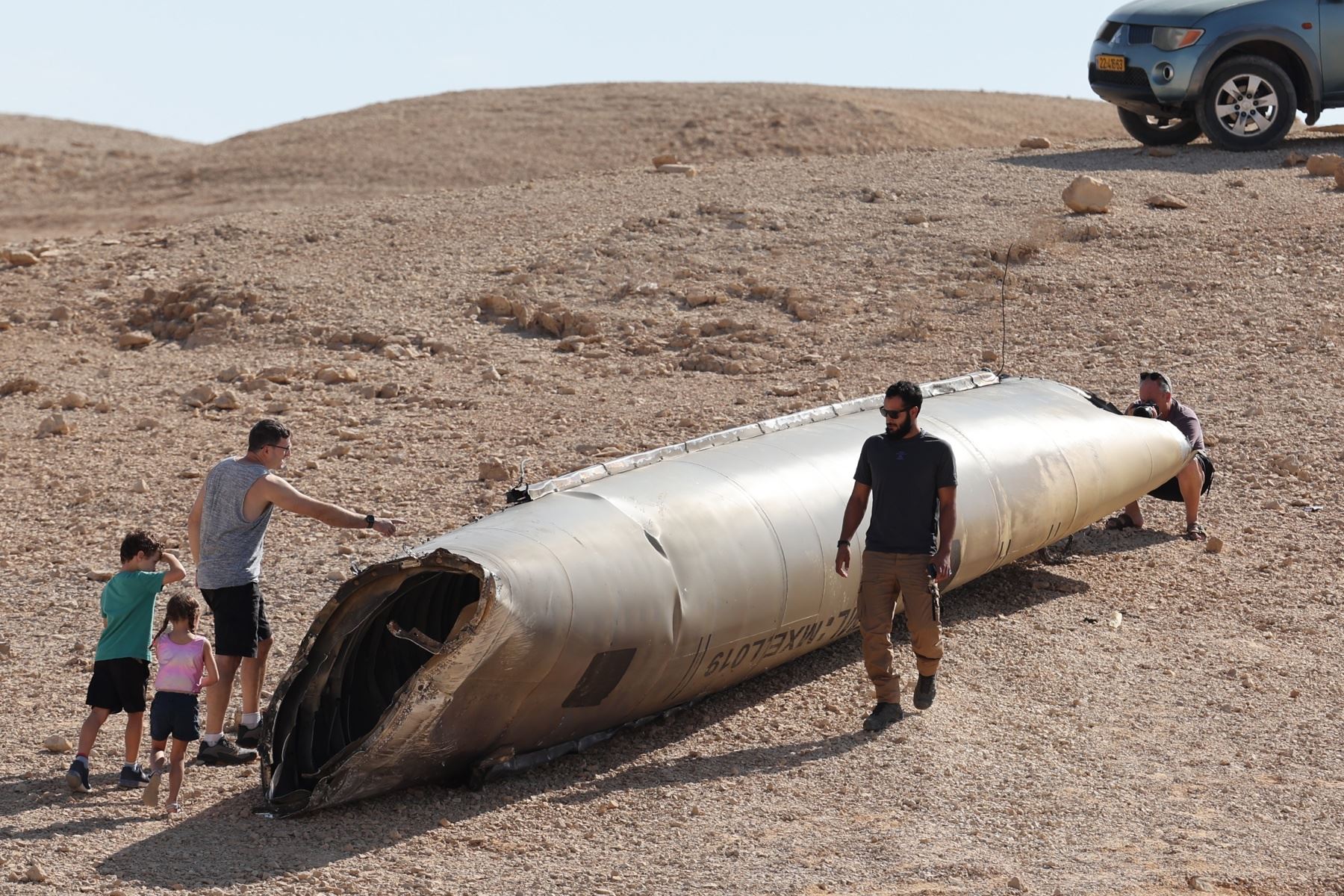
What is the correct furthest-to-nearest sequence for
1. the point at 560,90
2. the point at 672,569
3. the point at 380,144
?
the point at 560,90
the point at 380,144
the point at 672,569

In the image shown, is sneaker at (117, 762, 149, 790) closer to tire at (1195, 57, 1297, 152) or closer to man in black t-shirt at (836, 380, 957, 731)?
man in black t-shirt at (836, 380, 957, 731)

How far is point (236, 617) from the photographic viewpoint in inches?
282

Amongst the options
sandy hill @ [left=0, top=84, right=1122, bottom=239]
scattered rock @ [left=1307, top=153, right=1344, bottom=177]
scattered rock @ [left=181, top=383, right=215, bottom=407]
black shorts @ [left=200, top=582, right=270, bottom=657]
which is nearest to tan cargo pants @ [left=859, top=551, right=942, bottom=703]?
black shorts @ [left=200, top=582, right=270, bottom=657]

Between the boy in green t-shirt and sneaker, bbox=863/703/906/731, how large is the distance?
10.9 ft

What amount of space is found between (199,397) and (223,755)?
22.9 feet

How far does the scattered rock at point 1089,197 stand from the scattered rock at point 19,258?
39.5ft

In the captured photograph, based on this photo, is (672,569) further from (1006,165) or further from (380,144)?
(380,144)

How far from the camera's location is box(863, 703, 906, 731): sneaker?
7.53 metres

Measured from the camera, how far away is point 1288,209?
55.4 feet

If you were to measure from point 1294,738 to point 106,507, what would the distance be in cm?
825

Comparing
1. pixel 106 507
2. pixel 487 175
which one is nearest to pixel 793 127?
pixel 487 175

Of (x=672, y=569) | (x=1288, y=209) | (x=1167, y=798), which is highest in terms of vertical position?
(x=1288, y=209)

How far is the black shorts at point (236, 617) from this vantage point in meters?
7.13

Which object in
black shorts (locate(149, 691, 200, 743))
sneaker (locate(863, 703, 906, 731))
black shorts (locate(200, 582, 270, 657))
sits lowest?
sneaker (locate(863, 703, 906, 731))
